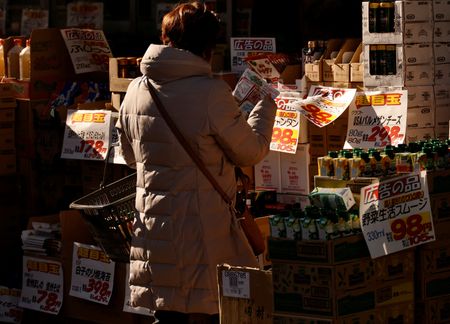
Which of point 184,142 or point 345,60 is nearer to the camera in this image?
point 184,142

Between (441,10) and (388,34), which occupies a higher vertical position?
(441,10)

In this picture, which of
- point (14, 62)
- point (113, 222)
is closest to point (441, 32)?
point (113, 222)

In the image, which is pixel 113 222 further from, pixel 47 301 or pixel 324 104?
pixel 47 301

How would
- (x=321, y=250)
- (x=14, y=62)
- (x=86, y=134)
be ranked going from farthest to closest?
(x=14, y=62), (x=86, y=134), (x=321, y=250)

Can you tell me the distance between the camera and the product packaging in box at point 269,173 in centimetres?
805

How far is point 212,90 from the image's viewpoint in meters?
5.49

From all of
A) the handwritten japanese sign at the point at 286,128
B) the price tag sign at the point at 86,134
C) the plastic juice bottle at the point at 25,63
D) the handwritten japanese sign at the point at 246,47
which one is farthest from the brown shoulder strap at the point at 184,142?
the plastic juice bottle at the point at 25,63

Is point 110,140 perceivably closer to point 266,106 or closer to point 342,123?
point 342,123

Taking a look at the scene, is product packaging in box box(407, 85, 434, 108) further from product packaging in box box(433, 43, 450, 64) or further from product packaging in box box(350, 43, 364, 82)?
product packaging in box box(350, 43, 364, 82)

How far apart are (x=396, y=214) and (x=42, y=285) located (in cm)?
371

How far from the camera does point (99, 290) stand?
26.2ft

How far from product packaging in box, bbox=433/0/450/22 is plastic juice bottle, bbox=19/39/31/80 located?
3.60 meters

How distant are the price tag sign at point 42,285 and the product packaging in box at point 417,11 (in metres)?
3.04

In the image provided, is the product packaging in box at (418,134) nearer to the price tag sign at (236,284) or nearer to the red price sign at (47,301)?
the price tag sign at (236,284)
